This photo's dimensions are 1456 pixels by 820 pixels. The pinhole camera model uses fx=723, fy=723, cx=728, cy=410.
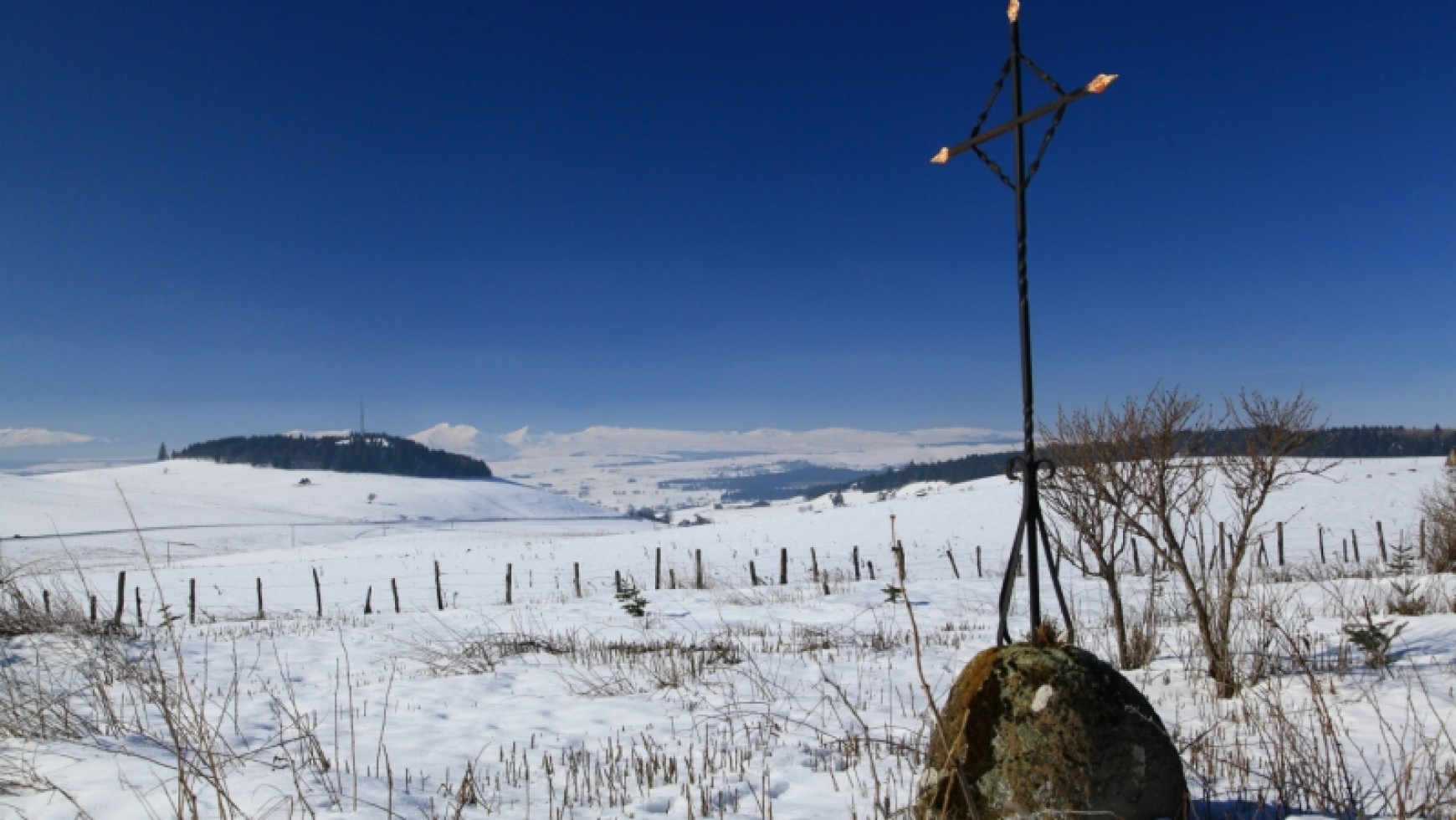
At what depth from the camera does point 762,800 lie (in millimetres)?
3652

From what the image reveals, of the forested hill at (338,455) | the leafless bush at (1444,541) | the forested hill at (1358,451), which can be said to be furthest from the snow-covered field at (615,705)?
the forested hill at (338,455)

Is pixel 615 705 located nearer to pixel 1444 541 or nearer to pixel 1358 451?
pixel 1444 541

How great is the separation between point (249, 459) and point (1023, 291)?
16556 cm

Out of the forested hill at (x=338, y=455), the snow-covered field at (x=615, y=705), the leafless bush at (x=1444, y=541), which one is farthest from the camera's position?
the forested hill at (x=338, y=455)

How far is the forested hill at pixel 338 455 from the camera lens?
140500 mm

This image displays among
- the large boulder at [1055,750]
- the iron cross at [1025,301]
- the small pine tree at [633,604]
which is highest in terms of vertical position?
the iron cross at [1025,301]

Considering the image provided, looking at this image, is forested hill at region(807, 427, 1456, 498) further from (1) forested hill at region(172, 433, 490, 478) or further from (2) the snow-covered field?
(1) forested hill at region(172, 433, 490, 478)

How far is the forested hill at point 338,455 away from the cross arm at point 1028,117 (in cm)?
15220

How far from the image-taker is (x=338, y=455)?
5655 inches

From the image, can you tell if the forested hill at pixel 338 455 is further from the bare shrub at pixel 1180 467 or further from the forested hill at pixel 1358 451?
the bare shrub at pixel 1180 467

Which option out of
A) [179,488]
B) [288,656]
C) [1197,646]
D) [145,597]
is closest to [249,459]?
[179,488]

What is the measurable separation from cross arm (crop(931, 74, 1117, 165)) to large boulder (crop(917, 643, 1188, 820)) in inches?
89.2

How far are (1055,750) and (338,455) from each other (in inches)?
6362

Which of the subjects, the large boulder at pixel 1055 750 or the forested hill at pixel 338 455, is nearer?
the large boulder at pixel 1055 750
